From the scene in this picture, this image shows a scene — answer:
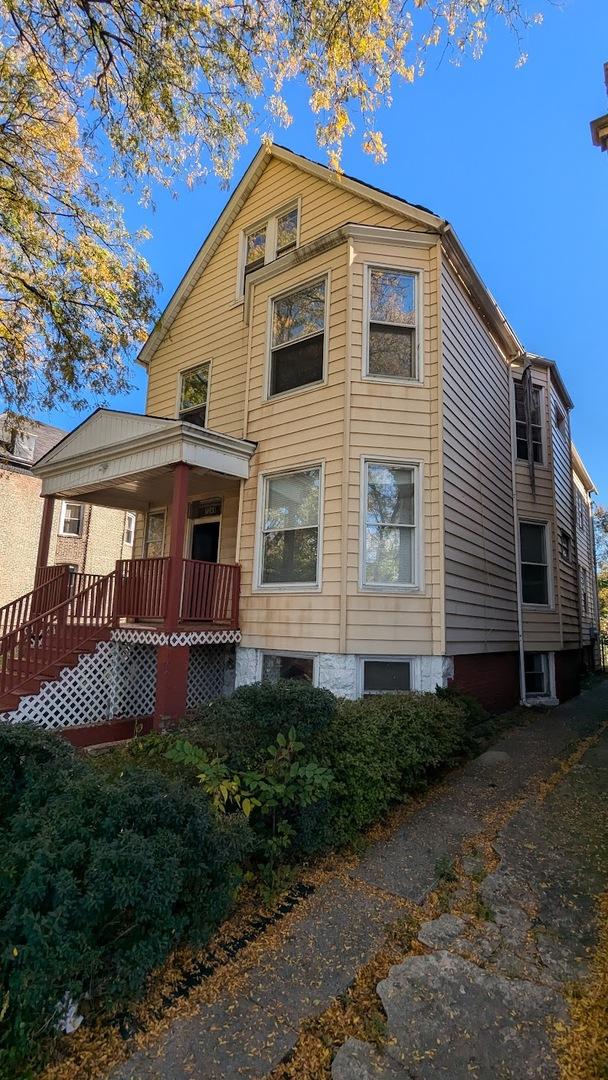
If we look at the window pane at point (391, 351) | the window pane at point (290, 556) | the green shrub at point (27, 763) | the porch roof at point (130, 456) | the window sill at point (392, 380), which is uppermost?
the window pane at point (391, 351)

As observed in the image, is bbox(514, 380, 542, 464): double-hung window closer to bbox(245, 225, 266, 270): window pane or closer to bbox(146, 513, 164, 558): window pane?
bbox(245, 225, 266, 270): window pane

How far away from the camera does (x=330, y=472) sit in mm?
7695

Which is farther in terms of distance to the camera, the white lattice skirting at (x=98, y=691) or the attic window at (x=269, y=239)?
the attic window at (x=269, y=239)

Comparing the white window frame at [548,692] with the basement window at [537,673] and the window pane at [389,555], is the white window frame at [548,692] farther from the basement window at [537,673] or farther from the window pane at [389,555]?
the window pane at [389,555]

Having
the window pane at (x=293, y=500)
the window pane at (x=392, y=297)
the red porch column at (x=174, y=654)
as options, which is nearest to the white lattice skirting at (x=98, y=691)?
the red porch column at (x=174, y=654)

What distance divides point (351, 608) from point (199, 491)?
4463 millimetres

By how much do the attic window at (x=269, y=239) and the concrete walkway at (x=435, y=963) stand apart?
382 inches

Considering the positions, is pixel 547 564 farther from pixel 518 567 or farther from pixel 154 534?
pixel 154 534

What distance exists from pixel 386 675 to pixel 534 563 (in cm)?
607

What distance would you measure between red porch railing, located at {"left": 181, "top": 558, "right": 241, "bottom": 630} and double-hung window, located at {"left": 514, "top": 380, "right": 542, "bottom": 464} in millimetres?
7547

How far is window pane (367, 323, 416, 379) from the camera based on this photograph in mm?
8078

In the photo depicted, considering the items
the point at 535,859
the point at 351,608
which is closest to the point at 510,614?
the point at 351,608

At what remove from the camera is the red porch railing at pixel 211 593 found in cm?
779

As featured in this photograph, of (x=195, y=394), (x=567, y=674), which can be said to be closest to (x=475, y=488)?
(x=195, y=394)
